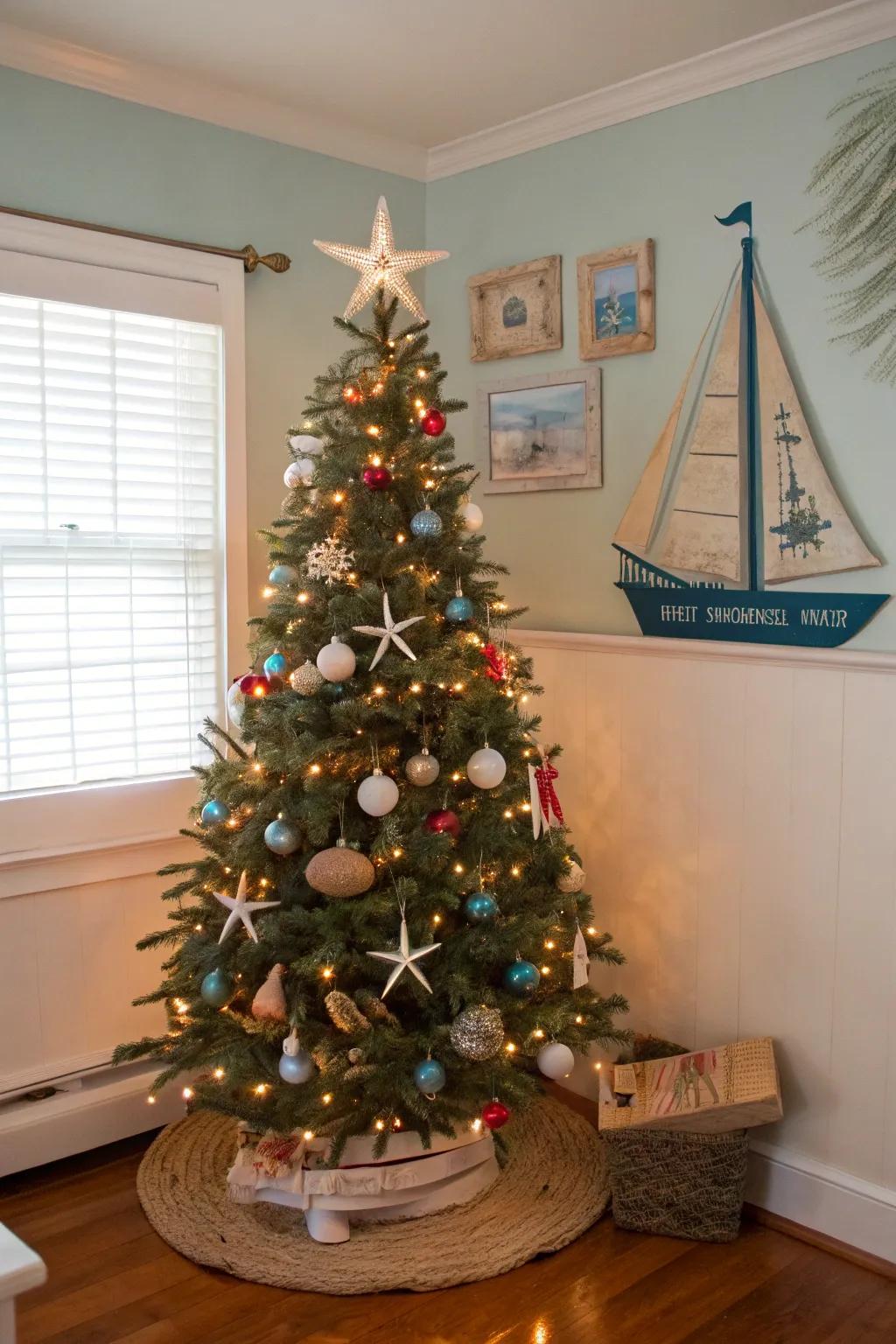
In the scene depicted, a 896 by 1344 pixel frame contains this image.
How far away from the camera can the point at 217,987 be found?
7.57ft

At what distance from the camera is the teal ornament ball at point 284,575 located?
2418 millimetres

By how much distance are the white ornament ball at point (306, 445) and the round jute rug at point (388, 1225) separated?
165 cm

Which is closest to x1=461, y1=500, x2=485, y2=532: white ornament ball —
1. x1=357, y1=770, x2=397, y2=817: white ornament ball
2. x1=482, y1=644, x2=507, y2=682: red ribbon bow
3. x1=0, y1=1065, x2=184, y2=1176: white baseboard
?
x1=482, y1=644, x2=507, y2=682: red ribbon bow

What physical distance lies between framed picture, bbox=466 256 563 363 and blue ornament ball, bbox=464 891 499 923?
149 cm

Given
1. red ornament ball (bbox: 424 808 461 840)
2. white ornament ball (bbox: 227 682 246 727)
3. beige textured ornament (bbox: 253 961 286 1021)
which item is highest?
white ornament ball (bbox: 227 682 246 727)

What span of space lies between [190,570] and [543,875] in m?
1.16

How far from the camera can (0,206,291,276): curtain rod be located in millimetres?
2539

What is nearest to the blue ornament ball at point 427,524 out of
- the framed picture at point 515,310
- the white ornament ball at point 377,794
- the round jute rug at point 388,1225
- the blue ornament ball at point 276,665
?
the blue ornament ball at point 276,665

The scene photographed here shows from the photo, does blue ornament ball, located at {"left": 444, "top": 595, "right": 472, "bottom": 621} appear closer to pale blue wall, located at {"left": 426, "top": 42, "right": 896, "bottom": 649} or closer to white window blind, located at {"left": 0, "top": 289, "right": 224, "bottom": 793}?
pale blue wall, located at {"left": 426, "top": 42, "right": 896, "bottom": 649}

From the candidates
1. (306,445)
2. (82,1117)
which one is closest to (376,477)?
(306,445)

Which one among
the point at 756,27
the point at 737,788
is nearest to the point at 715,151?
the point at 756,27

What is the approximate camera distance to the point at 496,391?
3.16 metres

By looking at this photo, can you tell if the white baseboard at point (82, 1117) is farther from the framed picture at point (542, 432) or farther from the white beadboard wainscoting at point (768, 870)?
the framed picture at point (542, 432)

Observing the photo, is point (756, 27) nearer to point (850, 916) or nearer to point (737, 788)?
point (737, 788)
